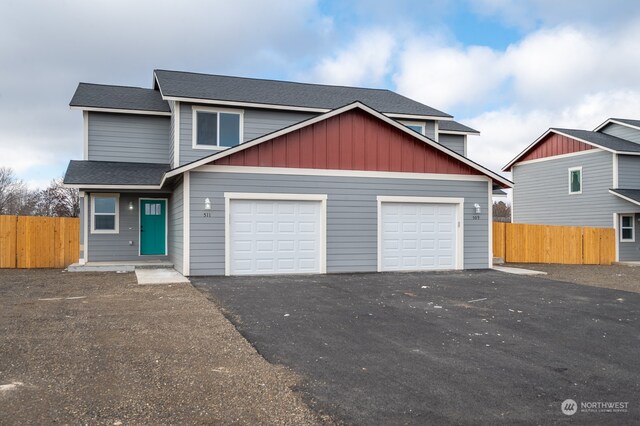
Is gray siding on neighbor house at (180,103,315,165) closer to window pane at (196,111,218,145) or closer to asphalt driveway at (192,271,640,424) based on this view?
window pane at (196,111,218,145)

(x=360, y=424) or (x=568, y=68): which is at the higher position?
(x=568, y=68)

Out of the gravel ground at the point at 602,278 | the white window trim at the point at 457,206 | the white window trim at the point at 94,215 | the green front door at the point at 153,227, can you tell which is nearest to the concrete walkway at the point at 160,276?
the green front door at the point at 153,227

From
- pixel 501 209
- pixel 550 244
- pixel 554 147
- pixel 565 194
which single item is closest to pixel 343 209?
pixel 550 244

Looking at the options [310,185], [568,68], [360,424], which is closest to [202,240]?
[310,185]

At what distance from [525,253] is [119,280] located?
1647cm

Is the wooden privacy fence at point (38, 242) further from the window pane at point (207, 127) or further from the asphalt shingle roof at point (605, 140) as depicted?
the asphalt shingle roof at point (605, 140)

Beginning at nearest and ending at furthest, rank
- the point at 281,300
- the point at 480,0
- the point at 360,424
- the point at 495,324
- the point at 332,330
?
the point at 360,424 < the point at 332,330 < the point at 495,324 < the point at 281,300 < the point at 480,0

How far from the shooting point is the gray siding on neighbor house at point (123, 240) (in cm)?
1694

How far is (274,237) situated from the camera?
14180 millimetres

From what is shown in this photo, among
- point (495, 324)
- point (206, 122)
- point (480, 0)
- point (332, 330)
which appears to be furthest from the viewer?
point (206, 122)

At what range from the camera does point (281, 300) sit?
9836 mm

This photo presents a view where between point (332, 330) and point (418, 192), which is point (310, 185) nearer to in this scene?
point (418, 192)

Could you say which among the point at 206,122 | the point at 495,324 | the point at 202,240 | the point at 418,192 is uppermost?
the point at 206,122

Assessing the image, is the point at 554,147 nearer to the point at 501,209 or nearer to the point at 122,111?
the point at 122,111
